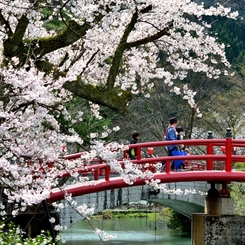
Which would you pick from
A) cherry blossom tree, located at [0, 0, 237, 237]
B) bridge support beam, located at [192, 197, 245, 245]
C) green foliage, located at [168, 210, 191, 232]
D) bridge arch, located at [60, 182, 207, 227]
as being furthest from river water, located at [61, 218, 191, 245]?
cherry blossom tree, located at [0, 0, 237, 237]

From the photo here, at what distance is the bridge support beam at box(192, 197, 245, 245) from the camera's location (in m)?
13.1

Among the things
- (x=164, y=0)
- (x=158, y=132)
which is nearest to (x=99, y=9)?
(x=164, y=0)

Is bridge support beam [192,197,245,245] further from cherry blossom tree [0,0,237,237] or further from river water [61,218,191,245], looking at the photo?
river water [61,218,191,245]

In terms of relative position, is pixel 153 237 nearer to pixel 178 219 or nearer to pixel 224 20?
pixel 178 219

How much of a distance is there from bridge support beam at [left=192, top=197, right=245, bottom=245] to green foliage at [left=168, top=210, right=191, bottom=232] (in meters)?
13.4

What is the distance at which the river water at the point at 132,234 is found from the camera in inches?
912

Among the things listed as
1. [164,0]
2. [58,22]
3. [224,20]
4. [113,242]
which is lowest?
[113,242]

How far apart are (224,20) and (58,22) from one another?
25.1 meters

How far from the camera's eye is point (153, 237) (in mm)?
25062

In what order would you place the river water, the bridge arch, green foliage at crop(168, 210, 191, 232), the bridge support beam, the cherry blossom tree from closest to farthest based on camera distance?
the cherry blossom tree < the bridge support beam < the bridge arch < the river water < green foliage at crop(168, 210, 191, 232)

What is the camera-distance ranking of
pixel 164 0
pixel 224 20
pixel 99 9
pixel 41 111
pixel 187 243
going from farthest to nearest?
pixel 224 20, pixel 187 243, pixel 164 0, pixel 99 9, pixel 41 111

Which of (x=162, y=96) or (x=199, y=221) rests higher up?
(x=162, y=96)

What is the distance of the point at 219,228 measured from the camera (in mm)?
13125

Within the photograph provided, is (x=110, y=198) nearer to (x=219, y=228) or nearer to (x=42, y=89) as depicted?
(x=219, y=228)
